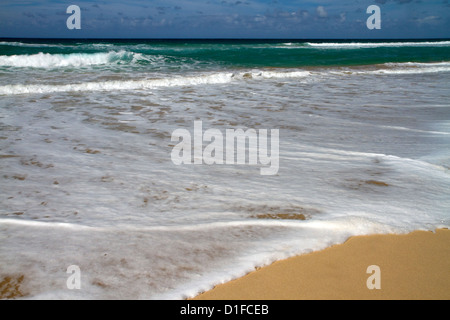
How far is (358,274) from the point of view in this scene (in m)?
1.89

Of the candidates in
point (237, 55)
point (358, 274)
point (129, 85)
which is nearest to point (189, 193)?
point (358, 274)

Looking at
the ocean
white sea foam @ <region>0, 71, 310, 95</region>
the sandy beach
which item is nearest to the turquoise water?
white sea foam @ <region>0, 71, 310, 95</region>

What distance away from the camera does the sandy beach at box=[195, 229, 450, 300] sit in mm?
1738

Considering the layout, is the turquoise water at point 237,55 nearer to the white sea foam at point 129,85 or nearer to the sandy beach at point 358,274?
the white sea foam at point 129,85

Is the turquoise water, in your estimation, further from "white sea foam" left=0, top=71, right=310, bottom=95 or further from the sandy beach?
the sandy beach

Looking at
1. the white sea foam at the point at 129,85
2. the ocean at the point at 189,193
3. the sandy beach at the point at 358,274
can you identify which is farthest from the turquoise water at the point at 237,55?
the sandy beach at the point at 358,274

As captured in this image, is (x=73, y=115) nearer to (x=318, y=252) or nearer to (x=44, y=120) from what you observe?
(x=44, y=120)

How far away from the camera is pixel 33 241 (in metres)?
2.12

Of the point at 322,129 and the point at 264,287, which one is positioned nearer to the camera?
the point at 264,287

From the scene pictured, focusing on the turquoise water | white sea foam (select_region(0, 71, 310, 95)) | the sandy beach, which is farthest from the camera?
the turquoise water

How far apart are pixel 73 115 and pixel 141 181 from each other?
133 inches

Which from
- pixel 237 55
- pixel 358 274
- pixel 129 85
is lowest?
pixel 358 274

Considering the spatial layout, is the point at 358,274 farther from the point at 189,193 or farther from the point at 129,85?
the point at 129,85
